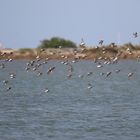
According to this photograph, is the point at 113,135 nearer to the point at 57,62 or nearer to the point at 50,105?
the point at 50,105

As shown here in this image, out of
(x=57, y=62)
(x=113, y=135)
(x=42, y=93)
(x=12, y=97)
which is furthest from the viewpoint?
(x=57, y=62)

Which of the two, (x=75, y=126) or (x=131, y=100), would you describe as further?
(x=131, y=100)

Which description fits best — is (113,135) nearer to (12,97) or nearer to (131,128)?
(131,128)

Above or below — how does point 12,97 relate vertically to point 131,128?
above

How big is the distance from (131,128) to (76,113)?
5.51m

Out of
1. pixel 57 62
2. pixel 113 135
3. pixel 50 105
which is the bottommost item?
pixel 113 135

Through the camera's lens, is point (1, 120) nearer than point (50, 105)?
Yes

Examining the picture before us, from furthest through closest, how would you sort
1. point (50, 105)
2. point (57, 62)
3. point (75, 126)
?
point (57, 62) < point (50, 105) < point (75, 126)

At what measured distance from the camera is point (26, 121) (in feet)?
106

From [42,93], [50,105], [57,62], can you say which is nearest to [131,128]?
[50,105]

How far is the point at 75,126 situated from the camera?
3062cm

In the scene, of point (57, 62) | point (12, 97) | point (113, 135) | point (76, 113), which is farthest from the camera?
point (57, 62)

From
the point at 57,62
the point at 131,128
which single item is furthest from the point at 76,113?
the point at 57,62

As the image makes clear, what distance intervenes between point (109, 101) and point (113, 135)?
12314 mm
